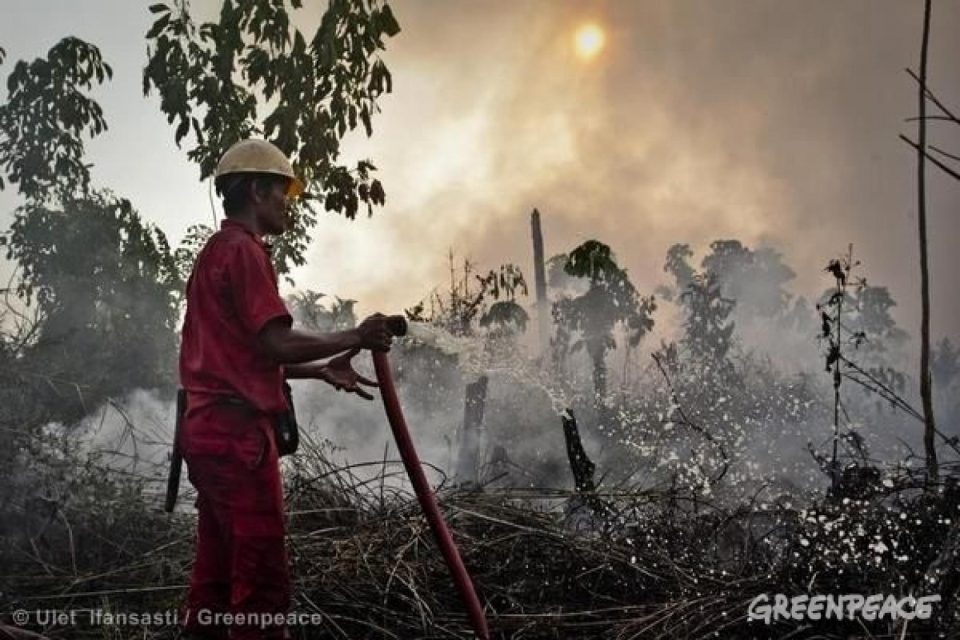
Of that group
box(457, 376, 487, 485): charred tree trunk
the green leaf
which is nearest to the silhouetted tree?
the green leaf

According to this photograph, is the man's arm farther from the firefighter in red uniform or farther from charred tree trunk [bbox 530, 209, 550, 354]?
charred tree trunk [bbox 530, 209, 550, 354]

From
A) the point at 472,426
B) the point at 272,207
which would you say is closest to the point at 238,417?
the point at 272,207

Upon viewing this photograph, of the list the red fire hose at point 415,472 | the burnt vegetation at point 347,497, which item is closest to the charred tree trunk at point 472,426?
the burnt vegetation at point 347,497

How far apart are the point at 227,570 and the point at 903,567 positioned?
2701mm

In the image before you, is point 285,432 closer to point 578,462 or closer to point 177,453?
point 177,453

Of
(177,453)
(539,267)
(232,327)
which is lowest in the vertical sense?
(177,453)

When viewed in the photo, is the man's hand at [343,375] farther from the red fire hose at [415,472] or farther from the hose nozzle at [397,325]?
the hose nozzle at [397,325]

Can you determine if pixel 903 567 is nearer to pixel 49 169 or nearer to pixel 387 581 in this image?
pixel 387 581

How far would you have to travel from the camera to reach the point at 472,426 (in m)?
9.50

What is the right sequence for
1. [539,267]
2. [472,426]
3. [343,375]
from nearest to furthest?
[343,375], [472,426], [539,267]

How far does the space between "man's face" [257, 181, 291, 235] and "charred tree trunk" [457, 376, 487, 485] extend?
6587 millimetres

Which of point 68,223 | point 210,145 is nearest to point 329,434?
point 68,223

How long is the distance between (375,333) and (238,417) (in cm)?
54

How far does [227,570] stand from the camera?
9.29 feet
